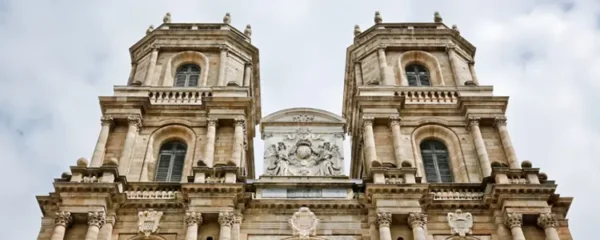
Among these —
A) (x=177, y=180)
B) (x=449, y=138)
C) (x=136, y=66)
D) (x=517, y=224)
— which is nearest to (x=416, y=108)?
(x=449, y=138)

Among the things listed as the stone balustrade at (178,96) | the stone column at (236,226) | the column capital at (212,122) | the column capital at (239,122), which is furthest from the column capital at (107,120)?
the stone column at (236,226)

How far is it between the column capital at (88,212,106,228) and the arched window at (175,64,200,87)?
27.6 feet

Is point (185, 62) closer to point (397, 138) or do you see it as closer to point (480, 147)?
point (397, 138)

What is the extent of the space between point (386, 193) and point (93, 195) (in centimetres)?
858

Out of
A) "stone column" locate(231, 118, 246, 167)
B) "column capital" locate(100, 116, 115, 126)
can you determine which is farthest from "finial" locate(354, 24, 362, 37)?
"column capital" locate(100, 116, 115, 126)

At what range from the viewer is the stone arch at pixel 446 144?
81.1 feet

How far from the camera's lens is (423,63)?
1185 inches

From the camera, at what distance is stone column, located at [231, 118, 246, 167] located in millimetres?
24661

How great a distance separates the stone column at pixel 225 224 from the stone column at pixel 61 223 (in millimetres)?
4291

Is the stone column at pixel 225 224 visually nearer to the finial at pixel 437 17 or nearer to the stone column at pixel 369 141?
the stone column at pixel 369 141

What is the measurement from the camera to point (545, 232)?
21.5 m

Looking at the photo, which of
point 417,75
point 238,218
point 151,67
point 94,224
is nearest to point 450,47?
point 417,75

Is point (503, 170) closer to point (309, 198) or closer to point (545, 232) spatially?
point (545, 232)

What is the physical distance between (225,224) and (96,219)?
364 cm
